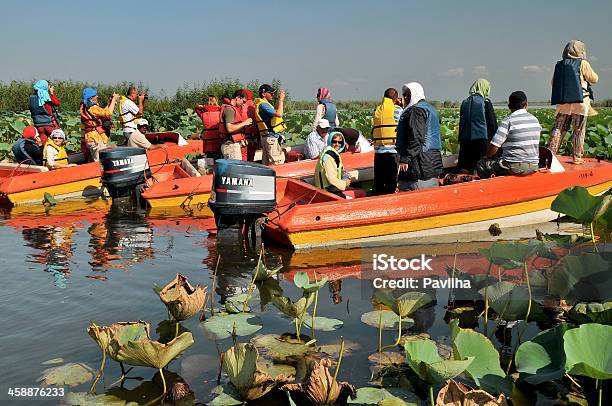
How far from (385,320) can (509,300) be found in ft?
2.74

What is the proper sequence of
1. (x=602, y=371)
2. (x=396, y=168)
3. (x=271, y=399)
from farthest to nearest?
(x=396, y=168) → (x=271, y=399) → (x=602, y=371)

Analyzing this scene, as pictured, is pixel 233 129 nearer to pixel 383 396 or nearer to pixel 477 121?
pixel 477 121

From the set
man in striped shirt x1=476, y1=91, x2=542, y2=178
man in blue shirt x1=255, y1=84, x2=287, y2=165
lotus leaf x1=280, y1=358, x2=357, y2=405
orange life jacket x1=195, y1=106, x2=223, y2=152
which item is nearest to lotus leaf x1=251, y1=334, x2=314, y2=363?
lotus leaf x1=280, y1=358, x2=357, y2=405

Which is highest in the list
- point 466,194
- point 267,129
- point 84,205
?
point 267,129

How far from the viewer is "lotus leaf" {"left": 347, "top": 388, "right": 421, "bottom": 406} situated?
2811 mm

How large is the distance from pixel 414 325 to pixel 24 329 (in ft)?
8.39

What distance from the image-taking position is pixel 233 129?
9062 mm

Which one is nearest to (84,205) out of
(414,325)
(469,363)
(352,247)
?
(352,247)

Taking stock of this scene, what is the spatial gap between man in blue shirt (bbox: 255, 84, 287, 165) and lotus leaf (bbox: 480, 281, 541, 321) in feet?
18.7

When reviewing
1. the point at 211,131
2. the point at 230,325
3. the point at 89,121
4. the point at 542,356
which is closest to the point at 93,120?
the point at 89,121

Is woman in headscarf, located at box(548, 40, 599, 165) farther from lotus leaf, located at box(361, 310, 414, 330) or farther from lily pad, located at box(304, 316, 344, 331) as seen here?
lily pad, located at box(304, 316, 344, 331)

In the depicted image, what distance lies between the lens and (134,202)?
9.38m

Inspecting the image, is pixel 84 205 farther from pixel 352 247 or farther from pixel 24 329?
pixel 24 329

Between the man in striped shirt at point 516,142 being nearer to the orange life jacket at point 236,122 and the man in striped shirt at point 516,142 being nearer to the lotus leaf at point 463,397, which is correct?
the orange life jacket at point 236,122
